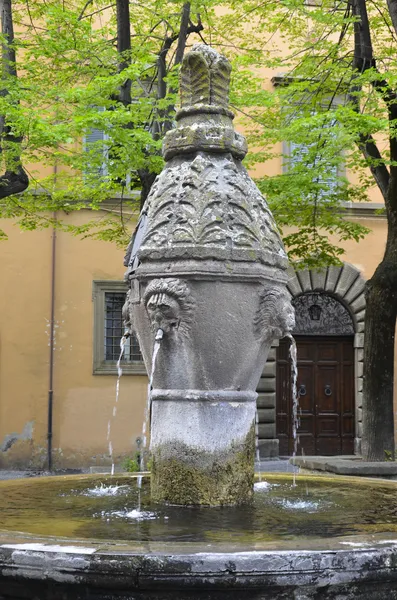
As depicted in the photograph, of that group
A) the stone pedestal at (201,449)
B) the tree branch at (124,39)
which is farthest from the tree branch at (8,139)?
the stone pedestal at (201,449)

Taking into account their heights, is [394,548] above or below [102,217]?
below

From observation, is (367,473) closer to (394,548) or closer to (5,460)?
(394,548)

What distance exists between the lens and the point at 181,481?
5074 mm

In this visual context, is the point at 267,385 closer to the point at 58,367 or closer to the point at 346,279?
the point at 346,279

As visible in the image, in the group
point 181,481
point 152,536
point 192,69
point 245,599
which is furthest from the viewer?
point 192,69

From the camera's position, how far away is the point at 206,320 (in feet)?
16.6

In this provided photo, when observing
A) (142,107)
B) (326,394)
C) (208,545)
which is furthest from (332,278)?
(208,545)

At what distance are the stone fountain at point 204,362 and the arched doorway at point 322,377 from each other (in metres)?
11.9

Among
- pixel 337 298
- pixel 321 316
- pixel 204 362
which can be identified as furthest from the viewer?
pixel 321 316

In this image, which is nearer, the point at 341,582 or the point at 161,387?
the point at 341,582

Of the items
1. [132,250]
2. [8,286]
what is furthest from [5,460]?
[132,250]

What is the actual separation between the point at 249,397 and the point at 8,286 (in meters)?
12.2

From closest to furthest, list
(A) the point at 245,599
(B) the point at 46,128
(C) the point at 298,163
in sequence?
(A) the point at 245,599 < (B) the point at 46,128 < (C) the point at 298,163

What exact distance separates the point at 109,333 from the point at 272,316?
40.8 feet
